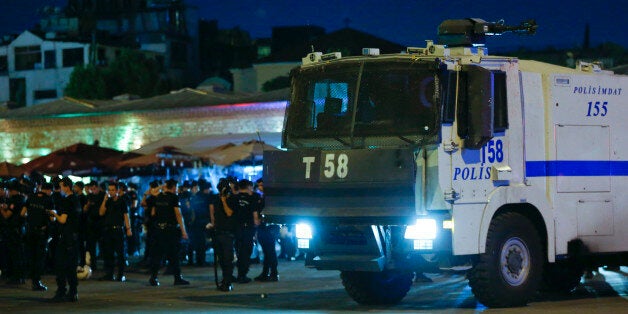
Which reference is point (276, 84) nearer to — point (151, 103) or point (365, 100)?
point (151, 103)

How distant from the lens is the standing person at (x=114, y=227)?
2025cm

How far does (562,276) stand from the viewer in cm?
1577

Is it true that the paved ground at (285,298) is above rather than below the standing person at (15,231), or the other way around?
below

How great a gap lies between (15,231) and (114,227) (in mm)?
1752

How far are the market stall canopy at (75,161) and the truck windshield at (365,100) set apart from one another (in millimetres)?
18027

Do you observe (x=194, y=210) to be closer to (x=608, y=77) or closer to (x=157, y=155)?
(x=157, y=155)

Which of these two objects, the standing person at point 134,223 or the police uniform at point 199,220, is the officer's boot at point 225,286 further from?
the standing person at point 134,223

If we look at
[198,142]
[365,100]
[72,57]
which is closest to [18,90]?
[72,57]

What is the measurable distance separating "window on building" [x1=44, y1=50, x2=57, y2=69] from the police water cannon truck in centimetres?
7393

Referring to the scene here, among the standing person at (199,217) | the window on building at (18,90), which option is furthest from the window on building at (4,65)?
the standing person at (199,217)

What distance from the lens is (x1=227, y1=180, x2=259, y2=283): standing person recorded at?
18.4 meters

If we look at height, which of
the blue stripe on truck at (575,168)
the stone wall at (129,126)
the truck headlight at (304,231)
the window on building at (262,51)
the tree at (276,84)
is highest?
the window on building at (262,51)

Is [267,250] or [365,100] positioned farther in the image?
[267,250]

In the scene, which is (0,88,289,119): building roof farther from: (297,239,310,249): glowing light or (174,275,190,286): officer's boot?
(297,239,310,249): glowing light
